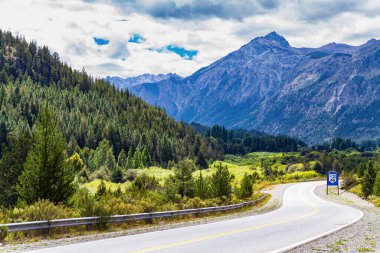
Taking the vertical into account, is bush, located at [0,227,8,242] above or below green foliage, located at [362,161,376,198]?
above

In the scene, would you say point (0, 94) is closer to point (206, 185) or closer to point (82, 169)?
point (82, 169)

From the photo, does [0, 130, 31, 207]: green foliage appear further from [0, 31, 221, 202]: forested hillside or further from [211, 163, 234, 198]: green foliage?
[0, 31, 221, 202]: forested hillside

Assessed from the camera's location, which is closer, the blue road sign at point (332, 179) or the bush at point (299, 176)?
the blue road sign at point (332, 179)

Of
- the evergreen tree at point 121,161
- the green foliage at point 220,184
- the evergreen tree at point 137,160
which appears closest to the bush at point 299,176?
the evergreen tree at point 137,160

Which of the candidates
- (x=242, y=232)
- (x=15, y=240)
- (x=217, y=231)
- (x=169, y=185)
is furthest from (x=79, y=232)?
(x=169, y=185)

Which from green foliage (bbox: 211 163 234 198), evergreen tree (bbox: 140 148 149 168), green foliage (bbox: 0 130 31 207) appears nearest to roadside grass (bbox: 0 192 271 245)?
green foliage (bbox: 211 163 234 198)

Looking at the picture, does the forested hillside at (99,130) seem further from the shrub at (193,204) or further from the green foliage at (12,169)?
the shrub at (193,204)

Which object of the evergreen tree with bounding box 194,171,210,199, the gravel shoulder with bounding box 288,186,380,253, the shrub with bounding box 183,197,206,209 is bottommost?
the evergreen tree with bounding box 194,171,210,199

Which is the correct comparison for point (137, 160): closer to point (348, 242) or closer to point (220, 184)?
point (220, 184)

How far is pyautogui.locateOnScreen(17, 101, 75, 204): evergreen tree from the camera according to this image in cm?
2613

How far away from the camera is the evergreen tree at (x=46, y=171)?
2613 cm

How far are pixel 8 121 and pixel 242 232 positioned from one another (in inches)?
5287

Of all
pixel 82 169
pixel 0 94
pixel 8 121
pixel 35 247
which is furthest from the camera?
pixel 0 94

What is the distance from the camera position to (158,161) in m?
156
